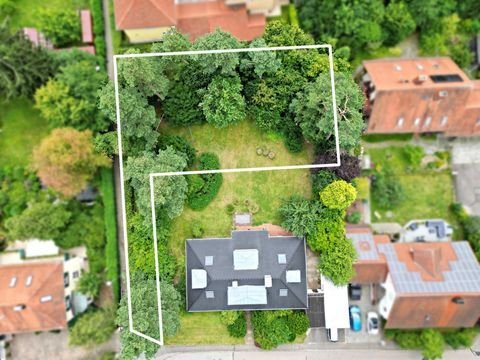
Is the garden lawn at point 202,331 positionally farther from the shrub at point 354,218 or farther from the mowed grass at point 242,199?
the shrub at point 354,218

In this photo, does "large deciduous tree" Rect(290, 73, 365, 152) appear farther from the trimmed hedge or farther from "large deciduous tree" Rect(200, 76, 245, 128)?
the trimmed hedge

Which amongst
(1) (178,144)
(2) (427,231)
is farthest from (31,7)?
(2) (427,231)

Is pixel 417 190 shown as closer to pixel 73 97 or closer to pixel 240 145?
pixel 240 145

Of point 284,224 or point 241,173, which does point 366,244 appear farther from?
point 241,173

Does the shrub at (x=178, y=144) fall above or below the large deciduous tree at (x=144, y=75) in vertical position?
below

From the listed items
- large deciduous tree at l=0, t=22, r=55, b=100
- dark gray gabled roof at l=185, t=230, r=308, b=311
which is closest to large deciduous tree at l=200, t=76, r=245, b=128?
dark gray gabled roof at l=185, t=230, r=308, b=311

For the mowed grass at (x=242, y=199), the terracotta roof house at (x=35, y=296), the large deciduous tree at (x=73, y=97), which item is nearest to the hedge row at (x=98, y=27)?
the large deciduous tree at (x=73, y=97)

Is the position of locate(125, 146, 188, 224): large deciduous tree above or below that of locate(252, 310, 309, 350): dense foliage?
above
